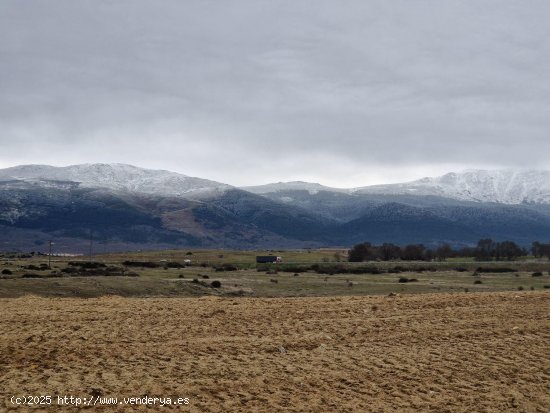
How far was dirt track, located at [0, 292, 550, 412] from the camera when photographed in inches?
558

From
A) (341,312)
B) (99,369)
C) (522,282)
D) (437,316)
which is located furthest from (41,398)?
(522,282)

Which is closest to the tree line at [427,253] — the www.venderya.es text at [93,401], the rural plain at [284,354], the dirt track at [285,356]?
the rural plain at [284,354]

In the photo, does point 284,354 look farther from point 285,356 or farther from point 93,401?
point 93,401

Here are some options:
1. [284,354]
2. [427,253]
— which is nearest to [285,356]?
[284,354]

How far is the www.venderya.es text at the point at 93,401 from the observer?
505 inches

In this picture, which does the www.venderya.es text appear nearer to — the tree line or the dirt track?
the dirt track

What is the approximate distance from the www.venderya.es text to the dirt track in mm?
204

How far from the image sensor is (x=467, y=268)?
4259 inches

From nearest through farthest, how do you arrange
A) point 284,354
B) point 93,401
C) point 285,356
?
point 93,401 < point 285,356 < point 284,354

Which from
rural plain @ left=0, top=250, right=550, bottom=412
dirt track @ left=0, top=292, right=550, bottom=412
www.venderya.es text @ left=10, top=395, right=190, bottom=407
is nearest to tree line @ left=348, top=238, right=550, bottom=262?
rural plain @ left=0, top=250, right=550, bottom=412

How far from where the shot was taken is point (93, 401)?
42.9 ft

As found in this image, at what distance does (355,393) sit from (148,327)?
769 centimetres

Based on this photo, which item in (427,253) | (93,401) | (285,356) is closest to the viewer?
(93,401)

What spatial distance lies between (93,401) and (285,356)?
18.3ft
